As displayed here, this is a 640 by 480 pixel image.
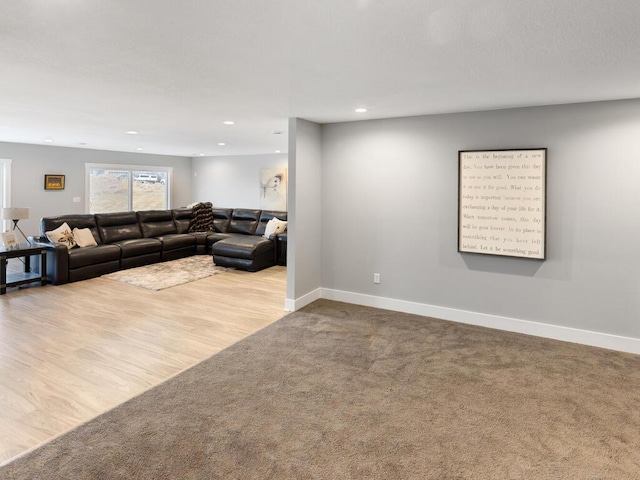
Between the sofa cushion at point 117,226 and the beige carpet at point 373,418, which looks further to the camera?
the sofa cushion at point 117,226

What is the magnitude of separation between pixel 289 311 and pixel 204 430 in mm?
2269

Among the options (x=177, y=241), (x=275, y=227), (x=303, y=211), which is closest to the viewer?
(x=303, y=211)

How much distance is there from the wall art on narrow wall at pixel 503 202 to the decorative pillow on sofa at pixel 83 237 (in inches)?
225

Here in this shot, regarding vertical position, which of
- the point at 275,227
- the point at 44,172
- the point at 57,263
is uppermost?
the point at 44,172

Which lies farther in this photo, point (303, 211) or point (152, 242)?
point (152, 242)

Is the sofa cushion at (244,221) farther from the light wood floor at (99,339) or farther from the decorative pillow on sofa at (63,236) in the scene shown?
the decorative pillow on sofa at (63,236)

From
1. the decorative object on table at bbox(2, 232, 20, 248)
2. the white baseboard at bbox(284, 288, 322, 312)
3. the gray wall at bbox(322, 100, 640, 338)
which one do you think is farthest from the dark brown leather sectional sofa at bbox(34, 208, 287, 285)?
the gray wall at bbox(322, 100, 640, 338)

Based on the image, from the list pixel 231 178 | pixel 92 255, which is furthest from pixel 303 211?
pixel 231 178

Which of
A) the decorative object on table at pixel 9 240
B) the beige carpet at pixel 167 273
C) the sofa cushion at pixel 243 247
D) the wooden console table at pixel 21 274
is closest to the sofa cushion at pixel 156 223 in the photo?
the beige carpet at pixel 167 273

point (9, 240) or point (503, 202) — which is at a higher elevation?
point (503, 202)

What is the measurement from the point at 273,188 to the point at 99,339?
5.82 m

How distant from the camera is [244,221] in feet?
27.9

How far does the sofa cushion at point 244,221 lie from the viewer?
328 inches

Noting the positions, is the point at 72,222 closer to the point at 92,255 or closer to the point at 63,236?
Result: the point at 63,236
